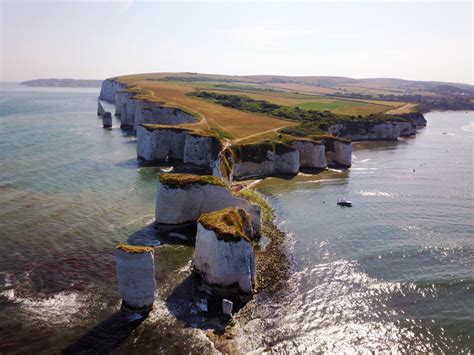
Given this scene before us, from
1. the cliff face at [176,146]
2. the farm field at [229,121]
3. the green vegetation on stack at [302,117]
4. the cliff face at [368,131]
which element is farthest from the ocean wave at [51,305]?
the cliff face at [368,131]

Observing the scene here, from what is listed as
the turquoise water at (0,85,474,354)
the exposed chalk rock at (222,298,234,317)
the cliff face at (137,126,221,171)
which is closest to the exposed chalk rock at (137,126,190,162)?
the cliff face at (137,126,221,171)

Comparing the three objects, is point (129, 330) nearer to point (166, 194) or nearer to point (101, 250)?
point (101, 250)

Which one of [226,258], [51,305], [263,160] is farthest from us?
[263,160]

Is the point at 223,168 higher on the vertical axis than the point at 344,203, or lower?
higher

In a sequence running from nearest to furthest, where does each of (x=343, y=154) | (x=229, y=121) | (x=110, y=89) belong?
(x=343, y=154) → (x=229, y=121) → (x=110, y=89)

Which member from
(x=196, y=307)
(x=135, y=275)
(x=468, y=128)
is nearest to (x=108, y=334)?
(x=135, y=275)

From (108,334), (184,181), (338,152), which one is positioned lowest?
(108,334)

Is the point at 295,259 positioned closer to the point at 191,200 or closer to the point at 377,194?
the point at 191,200

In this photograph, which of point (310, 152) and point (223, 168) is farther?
point (310, 152)
